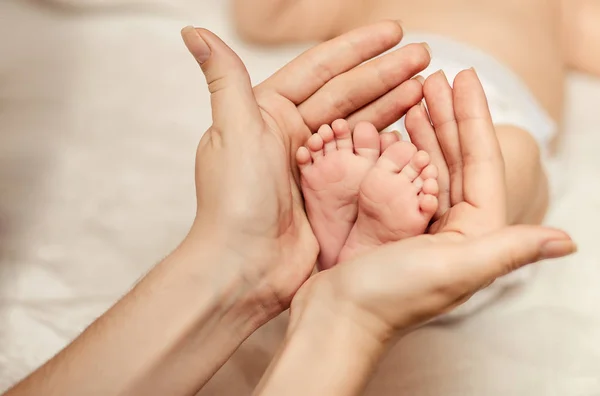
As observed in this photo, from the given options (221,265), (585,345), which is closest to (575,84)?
(585,345)

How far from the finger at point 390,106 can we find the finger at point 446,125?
0.09 feet

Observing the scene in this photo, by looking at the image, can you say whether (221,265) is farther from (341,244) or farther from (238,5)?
(238,5)

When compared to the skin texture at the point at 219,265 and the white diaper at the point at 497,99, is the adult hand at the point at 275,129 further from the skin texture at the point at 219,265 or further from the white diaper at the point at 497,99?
the white diaper at the point at 497,99

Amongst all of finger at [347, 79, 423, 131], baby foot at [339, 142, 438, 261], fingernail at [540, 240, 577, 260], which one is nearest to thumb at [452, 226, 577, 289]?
fingernail at [540, 240, 577, 260]

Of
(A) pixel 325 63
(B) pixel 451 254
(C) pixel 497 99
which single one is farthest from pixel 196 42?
(C) pixel 497 99

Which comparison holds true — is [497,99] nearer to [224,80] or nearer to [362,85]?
[362,85]

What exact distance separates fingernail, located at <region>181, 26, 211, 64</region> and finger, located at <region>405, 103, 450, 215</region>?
8.6 inches

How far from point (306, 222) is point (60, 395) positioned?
0.28 metres

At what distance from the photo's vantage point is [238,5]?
98cm

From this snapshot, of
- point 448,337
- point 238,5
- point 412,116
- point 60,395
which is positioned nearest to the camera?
point 60,395

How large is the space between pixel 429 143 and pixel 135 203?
0.43 metres

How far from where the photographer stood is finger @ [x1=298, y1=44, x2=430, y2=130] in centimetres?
67

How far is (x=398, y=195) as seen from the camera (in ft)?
1.98

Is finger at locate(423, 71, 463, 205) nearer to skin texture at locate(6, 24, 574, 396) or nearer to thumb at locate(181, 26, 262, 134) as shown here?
skin texture at locate(6, 24, 574, 396)
